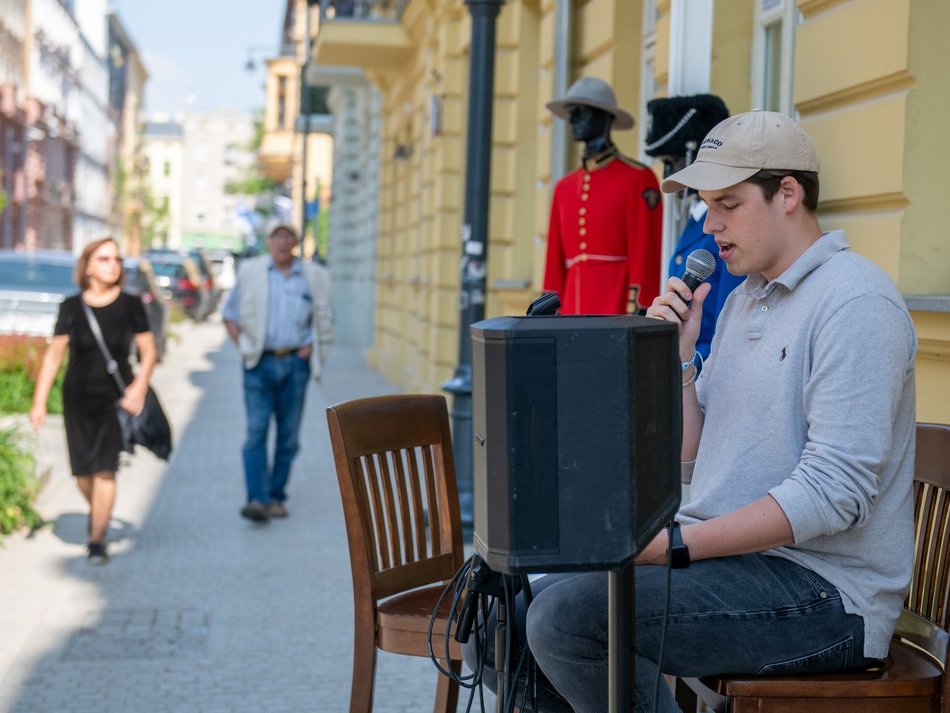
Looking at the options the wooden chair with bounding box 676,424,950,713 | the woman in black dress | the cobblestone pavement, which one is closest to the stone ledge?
the wooden chair with bounding box 676,424,950,713

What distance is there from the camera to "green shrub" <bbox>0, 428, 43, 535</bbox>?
7539 mm

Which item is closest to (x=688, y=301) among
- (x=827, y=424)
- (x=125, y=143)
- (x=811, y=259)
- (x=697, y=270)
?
(x=697, y=270)

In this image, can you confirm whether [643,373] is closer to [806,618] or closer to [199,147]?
[806,618]

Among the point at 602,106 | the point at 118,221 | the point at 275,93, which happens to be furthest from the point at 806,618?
the point at 118,221

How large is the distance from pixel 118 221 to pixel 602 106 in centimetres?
7644

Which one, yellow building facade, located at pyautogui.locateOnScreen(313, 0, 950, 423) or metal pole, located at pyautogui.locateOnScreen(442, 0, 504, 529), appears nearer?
yellow building facade, located at pyautogui.locateOnScreen(313, 0, 950, 423)

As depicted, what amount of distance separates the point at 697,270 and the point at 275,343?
5.66m

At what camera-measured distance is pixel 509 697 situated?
2715 mm

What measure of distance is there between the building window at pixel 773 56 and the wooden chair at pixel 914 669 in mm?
2369

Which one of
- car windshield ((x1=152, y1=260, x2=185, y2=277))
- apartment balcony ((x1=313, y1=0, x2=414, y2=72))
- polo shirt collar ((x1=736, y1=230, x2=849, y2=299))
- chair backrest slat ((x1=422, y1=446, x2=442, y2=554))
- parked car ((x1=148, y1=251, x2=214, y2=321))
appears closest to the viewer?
polo shirt collar ((x1=736, y1=230, x2=849, y2=299))

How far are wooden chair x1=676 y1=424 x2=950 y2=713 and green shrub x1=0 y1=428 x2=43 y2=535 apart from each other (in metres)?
5.45

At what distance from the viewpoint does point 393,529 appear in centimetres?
389

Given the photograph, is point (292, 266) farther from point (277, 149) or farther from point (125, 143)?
point (125, 143)

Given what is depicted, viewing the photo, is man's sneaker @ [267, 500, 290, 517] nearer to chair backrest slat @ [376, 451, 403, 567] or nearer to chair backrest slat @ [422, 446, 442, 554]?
chair backrest slat @ [422, 446, 442, 554]
